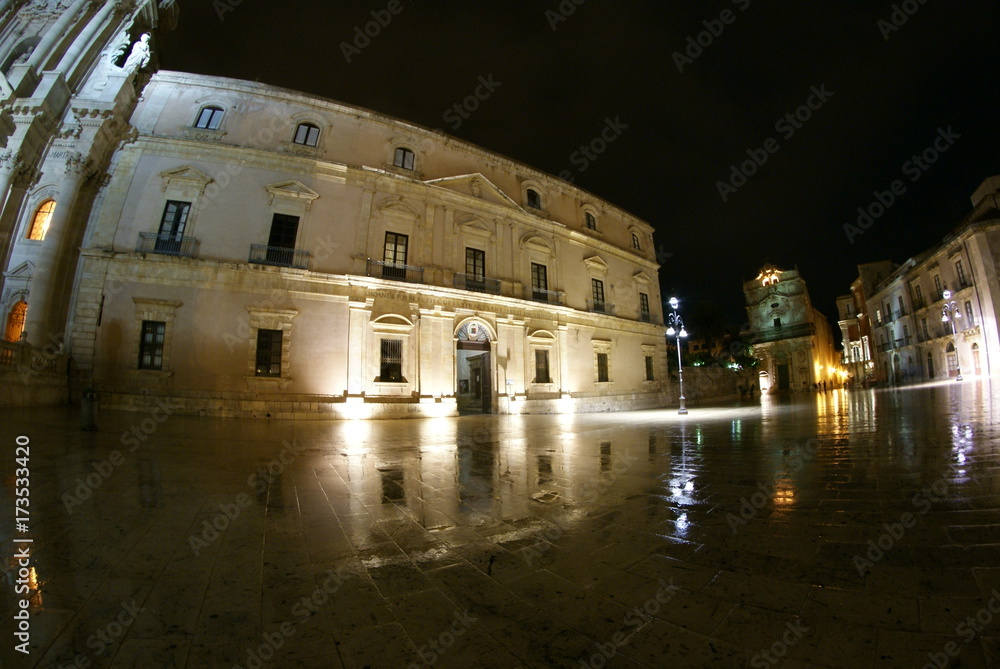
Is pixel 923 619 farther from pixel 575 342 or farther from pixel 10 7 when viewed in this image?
pixel 10 7

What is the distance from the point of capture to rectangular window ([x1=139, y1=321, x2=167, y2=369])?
44.0 feet

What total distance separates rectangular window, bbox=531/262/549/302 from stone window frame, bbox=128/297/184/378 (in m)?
15.0

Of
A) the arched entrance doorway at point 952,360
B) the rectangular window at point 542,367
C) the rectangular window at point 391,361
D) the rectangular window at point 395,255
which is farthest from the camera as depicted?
the arched entrance doorway at point 952,360

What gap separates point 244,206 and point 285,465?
13881 millimetres

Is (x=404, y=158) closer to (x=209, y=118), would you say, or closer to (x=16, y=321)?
(x=209, y=118)

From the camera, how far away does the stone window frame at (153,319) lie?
13.2 m

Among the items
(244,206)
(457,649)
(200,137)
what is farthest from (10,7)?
(457,649)

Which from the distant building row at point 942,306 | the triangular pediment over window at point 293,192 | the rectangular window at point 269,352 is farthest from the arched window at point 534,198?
the distant building row at point 942,306

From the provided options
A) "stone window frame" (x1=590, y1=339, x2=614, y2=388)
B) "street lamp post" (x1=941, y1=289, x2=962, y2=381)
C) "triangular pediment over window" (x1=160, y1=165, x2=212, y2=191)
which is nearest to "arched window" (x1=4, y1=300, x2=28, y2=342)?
"triangular pediment over window" (x1=160, y1=165, x2=212, y2=191)

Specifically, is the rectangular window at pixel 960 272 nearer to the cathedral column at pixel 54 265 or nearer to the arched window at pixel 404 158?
the arched window at pixel 404 158

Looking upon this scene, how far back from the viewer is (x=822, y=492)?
3156 millimetres

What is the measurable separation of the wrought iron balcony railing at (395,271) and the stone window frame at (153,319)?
681 cm

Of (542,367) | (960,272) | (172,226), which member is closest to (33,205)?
(172,226)

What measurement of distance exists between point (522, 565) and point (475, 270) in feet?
55.9
